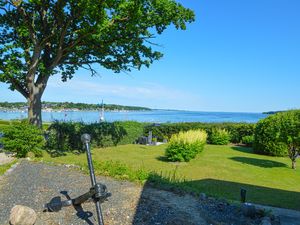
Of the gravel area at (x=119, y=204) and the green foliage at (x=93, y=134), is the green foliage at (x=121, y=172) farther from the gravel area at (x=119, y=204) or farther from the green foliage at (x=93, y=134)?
the green foliage at (x=93, y=134)

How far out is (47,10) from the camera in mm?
16797

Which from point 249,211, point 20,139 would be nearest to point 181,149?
point 20,139

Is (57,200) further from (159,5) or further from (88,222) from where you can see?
(159,5)

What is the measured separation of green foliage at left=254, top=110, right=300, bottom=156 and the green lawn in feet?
3.45

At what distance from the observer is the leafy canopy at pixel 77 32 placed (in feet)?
47.9

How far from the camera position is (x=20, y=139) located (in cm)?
1312

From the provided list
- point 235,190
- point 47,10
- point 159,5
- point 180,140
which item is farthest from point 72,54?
point 235,190

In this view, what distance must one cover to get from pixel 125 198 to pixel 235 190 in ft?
15.9

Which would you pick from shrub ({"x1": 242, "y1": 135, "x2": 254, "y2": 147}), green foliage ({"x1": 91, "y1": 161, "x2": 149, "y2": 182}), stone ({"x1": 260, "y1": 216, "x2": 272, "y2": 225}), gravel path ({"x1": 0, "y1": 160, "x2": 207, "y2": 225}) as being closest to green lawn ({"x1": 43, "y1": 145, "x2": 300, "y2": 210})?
green foliage ({"x1": 91, "y1": 161, "x2": 149, "y2": 182})

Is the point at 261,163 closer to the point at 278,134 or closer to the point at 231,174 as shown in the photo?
the point at 278,134

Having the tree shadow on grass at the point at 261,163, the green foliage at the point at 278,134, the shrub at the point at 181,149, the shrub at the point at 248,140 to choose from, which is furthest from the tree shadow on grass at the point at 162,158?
the shrub at the point at 248,140

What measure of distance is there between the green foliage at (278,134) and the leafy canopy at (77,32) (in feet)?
23.2

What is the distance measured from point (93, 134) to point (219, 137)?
10.0 meters

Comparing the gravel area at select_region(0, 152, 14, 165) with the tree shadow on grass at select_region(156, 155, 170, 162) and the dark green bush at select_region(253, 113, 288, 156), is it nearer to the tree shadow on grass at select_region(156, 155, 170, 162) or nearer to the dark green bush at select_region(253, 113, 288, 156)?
the tree shadow on grass at select_region(156, 155, 170, 162)
